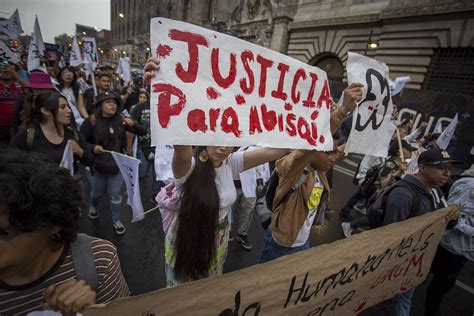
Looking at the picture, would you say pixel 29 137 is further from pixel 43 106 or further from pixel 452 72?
pixel 452 72

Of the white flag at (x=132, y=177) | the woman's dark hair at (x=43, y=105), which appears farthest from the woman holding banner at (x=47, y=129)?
the white flag at (x=132, y=177)

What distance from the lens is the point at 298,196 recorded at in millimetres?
2223

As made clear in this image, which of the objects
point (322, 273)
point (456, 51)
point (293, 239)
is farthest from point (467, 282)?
point (456, 51)

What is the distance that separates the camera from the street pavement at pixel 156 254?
9.73 ft

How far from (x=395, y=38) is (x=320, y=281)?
1524 centimetres

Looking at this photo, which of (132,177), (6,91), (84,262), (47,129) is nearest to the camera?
(84,262)

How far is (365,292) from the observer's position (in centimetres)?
194

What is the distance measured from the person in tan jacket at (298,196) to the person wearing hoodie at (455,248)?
1280 mm

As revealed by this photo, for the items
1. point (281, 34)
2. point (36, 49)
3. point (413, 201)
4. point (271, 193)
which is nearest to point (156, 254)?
point (271, 193)

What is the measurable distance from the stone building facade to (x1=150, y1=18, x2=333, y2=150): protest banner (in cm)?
1123

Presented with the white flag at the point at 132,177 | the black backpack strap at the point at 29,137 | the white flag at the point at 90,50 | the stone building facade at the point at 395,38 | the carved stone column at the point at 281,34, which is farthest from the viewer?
the carved stone column at the point at 281,34

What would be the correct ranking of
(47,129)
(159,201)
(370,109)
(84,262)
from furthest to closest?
(47,129), (370,109), (159,201), (84,262)

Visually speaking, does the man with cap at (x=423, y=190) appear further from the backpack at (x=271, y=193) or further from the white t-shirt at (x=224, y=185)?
the white t-shirt at (x=224, y=185)

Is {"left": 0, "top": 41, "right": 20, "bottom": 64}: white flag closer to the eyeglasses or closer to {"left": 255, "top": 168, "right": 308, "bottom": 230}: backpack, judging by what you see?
the eyeglasses
